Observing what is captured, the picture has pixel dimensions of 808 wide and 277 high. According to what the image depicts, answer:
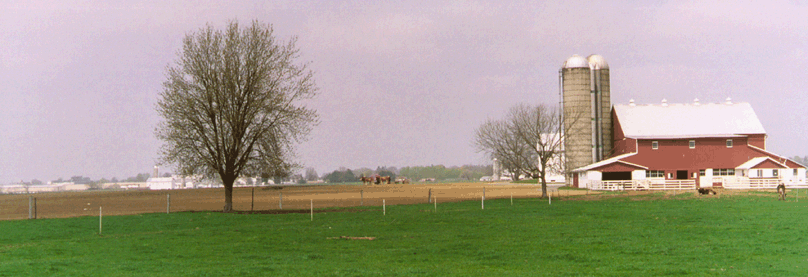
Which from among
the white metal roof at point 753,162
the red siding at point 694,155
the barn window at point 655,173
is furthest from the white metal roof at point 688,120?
the barn window at point 655,173

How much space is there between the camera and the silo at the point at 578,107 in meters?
87.2

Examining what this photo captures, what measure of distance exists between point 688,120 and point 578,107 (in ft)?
41.8

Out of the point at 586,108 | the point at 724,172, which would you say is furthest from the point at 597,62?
the point at 724,172

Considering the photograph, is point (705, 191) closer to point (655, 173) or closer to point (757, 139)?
point (655, 173)

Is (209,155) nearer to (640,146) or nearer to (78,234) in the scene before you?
(78,234)

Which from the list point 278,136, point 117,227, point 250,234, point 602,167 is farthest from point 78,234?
point 602,167

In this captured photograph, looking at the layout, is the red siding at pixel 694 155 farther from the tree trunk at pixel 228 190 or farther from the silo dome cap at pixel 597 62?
the tree trunk at pixel 228 190

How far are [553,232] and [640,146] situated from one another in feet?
197

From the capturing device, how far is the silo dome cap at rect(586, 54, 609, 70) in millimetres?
90125

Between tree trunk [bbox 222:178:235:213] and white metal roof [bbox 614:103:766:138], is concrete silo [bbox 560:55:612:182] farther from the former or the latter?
tree trunk [bbox 222:178:235:213]

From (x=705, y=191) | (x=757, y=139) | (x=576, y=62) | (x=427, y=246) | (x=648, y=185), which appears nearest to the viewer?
(x=427, y=246)

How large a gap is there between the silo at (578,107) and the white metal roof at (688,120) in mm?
4174

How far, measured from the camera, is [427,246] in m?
21.8

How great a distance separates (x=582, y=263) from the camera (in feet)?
57.1
